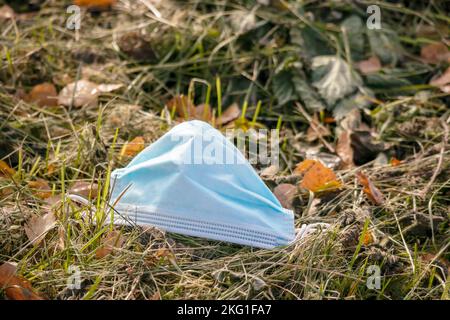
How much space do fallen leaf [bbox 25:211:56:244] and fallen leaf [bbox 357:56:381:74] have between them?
170cm

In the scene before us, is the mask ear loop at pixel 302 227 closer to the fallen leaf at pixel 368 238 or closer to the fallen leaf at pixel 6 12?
the fallen leaf at pixel 368 238

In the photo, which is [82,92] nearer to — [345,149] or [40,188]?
[40,188]

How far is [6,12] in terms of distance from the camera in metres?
3.37

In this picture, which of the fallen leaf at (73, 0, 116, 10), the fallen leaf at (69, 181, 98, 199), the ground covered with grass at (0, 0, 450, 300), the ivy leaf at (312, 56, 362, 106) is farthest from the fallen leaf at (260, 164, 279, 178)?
the fallen leaf at (73, 0, 116, 10)

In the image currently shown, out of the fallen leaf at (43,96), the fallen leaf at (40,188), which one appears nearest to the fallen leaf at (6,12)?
the fallen leaf at (43,96)

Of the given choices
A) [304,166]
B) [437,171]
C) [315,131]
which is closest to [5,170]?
[304,166]

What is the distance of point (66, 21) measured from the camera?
3.38 meters

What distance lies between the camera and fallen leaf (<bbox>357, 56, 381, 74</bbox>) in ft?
10.2

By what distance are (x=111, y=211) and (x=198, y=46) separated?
4.21ft

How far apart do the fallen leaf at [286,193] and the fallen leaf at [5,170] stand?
38.5 inches

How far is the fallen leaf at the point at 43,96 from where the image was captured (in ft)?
9.40

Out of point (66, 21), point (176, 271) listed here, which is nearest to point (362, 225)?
point (176, 271)

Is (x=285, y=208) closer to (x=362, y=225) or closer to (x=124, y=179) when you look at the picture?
(x=362, y=225)

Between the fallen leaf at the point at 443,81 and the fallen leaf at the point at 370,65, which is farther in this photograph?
the fallen leaf at the point at 370,65
